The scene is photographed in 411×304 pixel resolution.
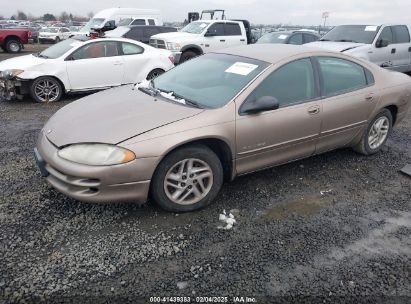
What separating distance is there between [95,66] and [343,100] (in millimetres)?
5518

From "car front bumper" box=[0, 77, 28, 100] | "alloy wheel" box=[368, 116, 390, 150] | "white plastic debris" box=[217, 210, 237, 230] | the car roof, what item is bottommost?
"white plastic debris" box=[217, 210, 237, 230]

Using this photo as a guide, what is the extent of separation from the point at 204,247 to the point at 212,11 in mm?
17476

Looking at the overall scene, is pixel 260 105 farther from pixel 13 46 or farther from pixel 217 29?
pixel 13 46

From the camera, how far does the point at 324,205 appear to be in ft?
11.5

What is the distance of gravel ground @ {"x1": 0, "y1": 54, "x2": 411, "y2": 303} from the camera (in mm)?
2404

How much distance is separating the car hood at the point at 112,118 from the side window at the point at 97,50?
4.32m

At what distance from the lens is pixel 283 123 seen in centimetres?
349

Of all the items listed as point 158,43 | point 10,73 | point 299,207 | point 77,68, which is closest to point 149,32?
point 158,43

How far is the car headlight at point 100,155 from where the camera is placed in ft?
9.16

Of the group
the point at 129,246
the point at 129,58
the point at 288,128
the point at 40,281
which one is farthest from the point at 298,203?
the point at 129,58

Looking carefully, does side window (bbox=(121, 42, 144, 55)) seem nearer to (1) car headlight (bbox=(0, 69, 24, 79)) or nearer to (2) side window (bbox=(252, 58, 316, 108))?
(1) car headlight (bbox=(0, 69, 24, 79))

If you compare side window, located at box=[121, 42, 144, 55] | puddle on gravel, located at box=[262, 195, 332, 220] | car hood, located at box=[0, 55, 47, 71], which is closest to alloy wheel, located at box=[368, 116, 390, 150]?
puddle on gravel, located at box=[262, 195, 332, 220]

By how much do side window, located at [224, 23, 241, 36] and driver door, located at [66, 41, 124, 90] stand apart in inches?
236

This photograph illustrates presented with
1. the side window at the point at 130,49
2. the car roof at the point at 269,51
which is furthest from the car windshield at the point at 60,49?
the car roof at the point at 269,51
